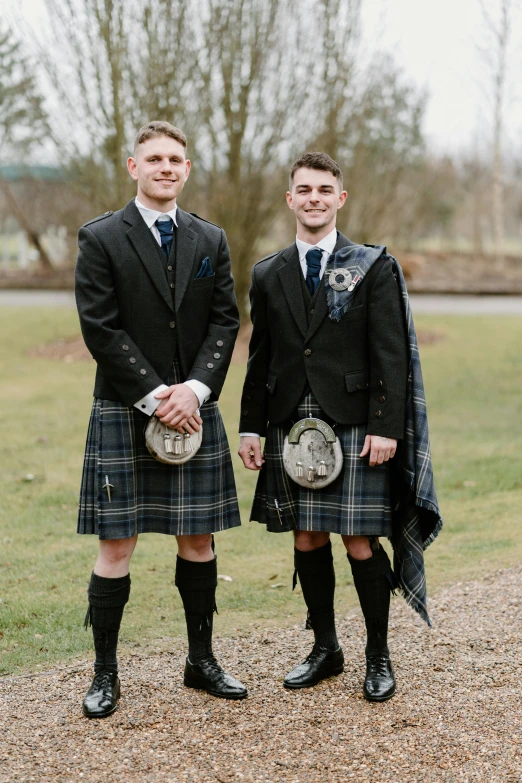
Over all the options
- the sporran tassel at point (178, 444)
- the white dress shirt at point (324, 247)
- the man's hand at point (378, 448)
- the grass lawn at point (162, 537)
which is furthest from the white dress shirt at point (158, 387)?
the grass lawn at point (162, 537)

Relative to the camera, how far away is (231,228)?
12484 millimetres

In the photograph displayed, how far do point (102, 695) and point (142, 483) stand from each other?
73cm

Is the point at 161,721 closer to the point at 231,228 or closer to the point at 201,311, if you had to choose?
→ the point at 201,311

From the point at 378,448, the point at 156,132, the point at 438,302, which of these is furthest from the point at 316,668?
the point at 438,302

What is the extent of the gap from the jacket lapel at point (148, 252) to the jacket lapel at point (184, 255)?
0.15ft

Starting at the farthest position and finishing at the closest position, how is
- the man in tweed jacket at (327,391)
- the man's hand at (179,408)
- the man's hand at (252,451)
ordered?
the man's hand at (252,451), the man in tweed jacket at (327,391), the man's hand at (179,408)

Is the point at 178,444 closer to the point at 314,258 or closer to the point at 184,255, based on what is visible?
the point at 184,255

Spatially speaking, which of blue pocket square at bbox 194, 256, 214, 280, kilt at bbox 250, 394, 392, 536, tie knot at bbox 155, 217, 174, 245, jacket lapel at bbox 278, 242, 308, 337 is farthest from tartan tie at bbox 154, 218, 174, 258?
kilt at bbox 250, 394, 392, 536

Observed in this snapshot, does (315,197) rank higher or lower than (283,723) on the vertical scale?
higher

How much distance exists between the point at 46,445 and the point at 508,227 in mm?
47354

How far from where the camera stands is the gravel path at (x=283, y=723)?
2658 mm

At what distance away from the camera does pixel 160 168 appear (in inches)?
119

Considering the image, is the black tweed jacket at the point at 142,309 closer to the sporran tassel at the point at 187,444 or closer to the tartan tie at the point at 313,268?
the sporran tassel at the point at 187,444

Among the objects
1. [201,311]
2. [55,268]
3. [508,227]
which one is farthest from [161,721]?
[508,227]
